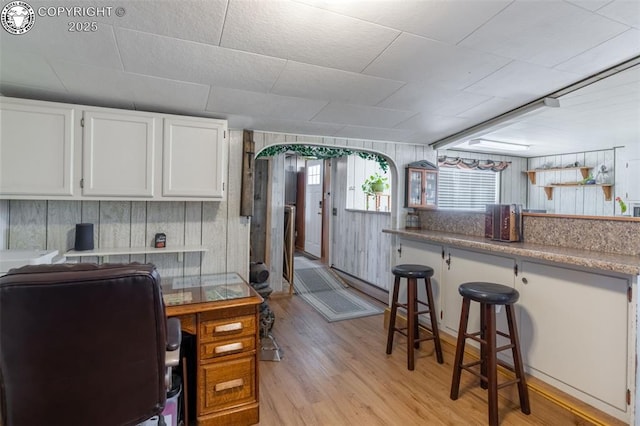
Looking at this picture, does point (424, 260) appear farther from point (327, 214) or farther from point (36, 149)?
point (327, 214)

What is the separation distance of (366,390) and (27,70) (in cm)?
301

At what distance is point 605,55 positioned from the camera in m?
1.97

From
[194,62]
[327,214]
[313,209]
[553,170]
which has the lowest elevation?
[327,214]

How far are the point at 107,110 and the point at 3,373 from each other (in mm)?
1748

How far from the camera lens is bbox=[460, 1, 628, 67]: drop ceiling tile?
155cm

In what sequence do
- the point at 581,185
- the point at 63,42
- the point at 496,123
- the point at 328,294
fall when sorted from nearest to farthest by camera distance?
the point at 63,42
the point at 496,123
the point at 328,294
the point at 581,185

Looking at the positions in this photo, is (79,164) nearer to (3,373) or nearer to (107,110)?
(107,110)

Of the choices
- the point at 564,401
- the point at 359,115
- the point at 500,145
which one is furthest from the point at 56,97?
the point at 500,145

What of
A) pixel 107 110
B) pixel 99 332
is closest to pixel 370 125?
pixel 107 110

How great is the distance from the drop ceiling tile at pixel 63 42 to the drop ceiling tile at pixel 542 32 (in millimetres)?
1894

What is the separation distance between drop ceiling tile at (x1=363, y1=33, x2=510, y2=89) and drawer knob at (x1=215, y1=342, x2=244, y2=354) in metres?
1.89

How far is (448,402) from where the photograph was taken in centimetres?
227

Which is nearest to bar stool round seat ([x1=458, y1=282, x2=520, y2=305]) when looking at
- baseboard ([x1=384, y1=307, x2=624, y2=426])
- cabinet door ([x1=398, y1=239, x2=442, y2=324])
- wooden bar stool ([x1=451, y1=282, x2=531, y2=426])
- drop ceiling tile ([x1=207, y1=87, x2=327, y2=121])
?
wooden bar stool ([x1=451, y1=282, x2=531, y2=426])

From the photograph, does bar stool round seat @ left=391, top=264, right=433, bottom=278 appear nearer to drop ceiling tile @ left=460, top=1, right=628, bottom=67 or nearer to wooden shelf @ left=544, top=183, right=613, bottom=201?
drop ceiling tile @ left=460, top=1, right=628, bottom=67
